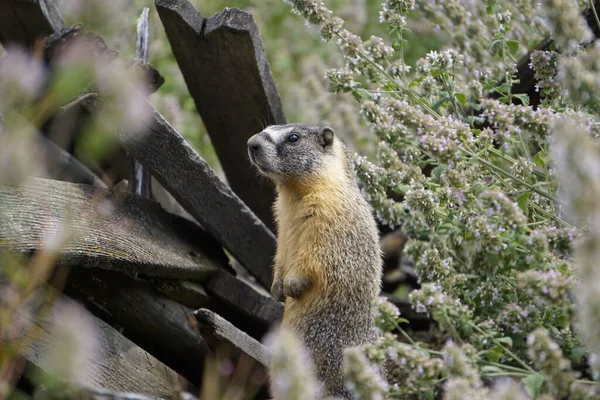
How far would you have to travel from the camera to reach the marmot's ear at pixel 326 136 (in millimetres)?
4500

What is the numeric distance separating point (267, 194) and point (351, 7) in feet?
10.7

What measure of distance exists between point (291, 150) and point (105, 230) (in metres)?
1.22

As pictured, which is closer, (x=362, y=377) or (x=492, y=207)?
(x=362, y=377)

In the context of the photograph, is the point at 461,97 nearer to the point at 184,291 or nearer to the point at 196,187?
the point at 196,187

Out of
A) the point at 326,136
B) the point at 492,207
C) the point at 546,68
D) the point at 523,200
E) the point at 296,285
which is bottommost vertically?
the point at 296,285

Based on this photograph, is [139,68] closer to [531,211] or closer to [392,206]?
[392,206]

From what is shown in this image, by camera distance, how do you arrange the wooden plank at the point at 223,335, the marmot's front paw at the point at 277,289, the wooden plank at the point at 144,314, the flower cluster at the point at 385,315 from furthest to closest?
the marmot's front paw at the point at 277,289 < the wooden plank at the point at 144,314 < the wooden plank at the point at 223,335 < the flower cluster at the point at 385,315

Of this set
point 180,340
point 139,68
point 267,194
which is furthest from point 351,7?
point 180,340

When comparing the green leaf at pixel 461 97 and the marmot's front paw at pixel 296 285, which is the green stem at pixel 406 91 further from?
the marmot's front paw at pixel 296 285

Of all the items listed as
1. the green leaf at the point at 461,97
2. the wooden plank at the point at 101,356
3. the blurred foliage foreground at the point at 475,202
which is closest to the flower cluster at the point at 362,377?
the blurred foliage foreground at the point at 475,202

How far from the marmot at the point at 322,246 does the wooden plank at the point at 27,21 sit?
4.66ft

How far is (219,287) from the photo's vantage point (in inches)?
174

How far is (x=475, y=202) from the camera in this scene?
327 centimetres

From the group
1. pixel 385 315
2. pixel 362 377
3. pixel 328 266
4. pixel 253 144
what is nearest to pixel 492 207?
pixel 385 315
